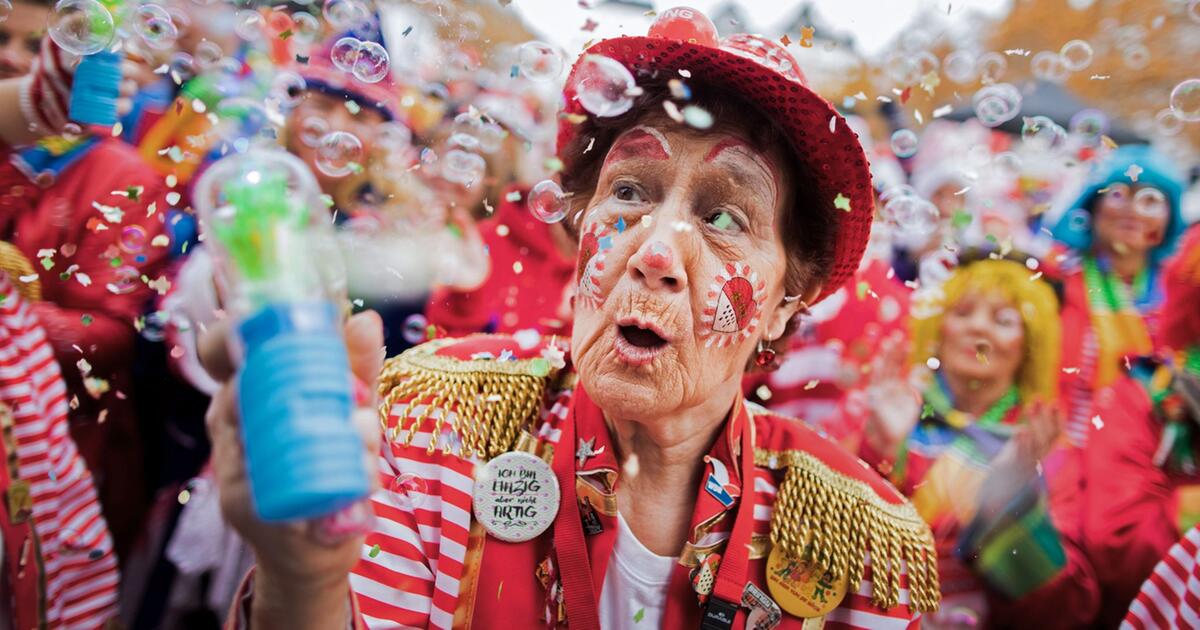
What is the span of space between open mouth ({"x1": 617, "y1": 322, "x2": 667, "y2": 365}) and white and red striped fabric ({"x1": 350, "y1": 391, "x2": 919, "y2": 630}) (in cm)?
48

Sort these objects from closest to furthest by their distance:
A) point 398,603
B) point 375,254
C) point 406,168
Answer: point 398,603 → point 375,254 → point 406,168

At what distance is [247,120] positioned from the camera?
2729mm

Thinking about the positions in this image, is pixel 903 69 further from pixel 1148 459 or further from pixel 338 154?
pixel 338 154

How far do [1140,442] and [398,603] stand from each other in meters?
2.96

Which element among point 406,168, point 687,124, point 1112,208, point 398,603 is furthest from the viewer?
point 1112,208

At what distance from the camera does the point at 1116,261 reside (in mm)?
4102

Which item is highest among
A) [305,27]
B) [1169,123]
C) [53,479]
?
[1169,123]

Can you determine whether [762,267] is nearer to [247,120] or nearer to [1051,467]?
[247,120]

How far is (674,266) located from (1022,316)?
2560 millimetres

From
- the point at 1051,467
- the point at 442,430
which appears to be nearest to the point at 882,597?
the point at 442,430

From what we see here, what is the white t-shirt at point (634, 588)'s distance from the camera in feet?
6.34

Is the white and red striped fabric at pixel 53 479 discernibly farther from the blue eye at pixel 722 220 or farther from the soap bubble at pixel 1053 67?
the soap bubble at pixel 1053 67

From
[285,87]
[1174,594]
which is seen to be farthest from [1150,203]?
[285,87]

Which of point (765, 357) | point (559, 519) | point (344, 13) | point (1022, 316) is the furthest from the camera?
point (1022, 316)
